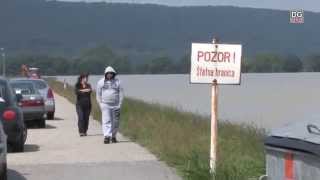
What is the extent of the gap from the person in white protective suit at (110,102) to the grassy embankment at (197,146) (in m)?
0.63

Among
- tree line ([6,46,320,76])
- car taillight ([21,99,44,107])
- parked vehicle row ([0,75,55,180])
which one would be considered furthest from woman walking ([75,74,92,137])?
tree line ([6,46,320,76])

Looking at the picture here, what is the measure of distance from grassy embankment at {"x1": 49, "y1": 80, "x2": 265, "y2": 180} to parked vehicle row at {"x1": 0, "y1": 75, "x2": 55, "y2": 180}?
2.24m

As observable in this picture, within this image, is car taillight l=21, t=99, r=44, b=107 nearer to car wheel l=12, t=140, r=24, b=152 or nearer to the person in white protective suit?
the person in white protective suit

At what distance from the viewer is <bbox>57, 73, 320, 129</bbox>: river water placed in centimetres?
3194

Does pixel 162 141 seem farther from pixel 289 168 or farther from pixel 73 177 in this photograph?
pixel 289 168

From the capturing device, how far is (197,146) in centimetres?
1491

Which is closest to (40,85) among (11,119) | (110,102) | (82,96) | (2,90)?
(82,96)

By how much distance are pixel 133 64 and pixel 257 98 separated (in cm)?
5803

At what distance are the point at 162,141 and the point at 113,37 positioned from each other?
417ft

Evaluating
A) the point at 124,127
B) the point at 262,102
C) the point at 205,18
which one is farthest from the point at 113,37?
the point at 124,127

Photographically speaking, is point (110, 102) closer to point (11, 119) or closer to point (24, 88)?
point (11, 119)

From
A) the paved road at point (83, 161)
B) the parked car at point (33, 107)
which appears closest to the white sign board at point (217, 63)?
the paved road at point (83, 161)

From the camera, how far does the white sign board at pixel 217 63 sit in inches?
427

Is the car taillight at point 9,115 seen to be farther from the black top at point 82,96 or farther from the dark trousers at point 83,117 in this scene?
the black top at point 82,96
